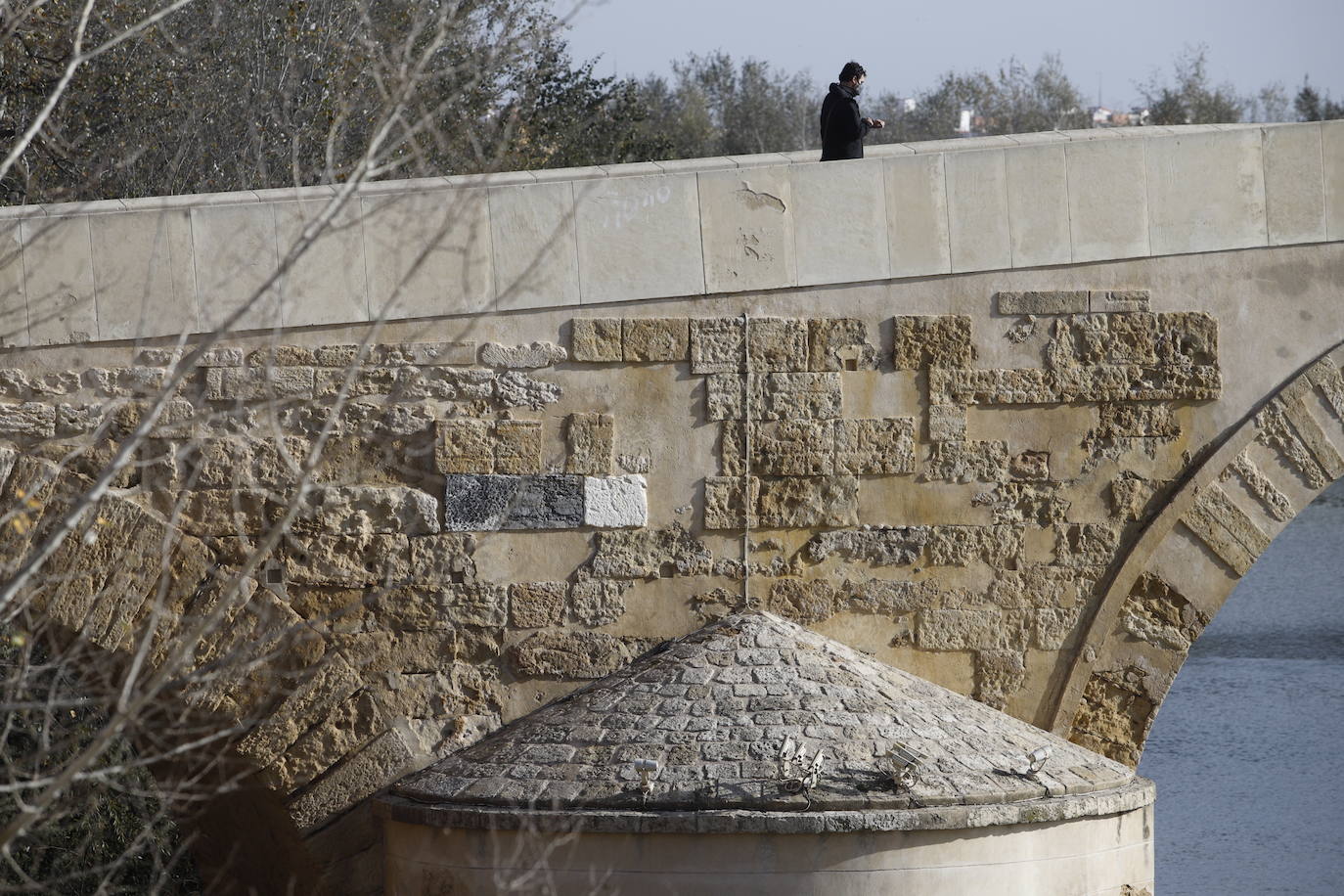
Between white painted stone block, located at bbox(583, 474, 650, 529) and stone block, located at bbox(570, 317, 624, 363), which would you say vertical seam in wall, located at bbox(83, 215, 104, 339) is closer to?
stone block, located at bbox(570, 317, 624, 363)

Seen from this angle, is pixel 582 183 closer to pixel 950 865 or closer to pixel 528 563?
pixel 528 563

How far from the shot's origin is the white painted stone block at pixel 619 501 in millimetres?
5762

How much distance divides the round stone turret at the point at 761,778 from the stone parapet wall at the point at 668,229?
1.34 m

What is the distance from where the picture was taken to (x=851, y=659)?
5.53 metres

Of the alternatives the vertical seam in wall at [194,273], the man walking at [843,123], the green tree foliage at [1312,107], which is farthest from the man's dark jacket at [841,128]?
the green tree foliage at [1312,107]

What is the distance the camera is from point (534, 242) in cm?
570

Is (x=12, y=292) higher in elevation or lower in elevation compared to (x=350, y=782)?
higher

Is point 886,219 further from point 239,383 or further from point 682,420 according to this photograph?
point 239,383

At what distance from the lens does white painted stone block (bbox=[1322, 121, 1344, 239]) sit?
6.04 meters

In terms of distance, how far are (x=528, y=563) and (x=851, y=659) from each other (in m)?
1.15

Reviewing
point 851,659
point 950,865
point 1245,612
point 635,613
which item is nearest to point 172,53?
point 635,613

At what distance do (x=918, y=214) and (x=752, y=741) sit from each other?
2032mm

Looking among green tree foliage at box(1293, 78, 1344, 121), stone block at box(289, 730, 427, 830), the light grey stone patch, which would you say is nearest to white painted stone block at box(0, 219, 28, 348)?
the light grey stone patch

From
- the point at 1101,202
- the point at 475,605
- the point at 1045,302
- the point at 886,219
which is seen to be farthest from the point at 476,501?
the point at 1101,202
